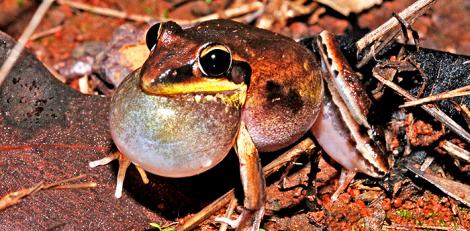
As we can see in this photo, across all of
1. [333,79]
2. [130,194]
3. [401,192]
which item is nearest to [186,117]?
[130,194]

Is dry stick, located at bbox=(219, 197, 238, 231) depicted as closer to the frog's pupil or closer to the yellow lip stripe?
the yellow lip stripe

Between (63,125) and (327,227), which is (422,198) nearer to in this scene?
(327,227)

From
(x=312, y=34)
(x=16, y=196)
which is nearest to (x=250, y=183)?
(x=16, y=196)

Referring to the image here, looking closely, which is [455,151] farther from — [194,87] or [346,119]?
[194,87]

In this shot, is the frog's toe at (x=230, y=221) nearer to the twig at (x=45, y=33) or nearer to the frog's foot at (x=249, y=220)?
the frog's foot at (x=249, y=220)

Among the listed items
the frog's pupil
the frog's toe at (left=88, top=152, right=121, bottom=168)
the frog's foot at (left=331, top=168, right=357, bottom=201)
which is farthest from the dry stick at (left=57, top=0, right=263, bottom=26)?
the frog's pupil

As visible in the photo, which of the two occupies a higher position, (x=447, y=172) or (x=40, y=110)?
(x=40, y=110)

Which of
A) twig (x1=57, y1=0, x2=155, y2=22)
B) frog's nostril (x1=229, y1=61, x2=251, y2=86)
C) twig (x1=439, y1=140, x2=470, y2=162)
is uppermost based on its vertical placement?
frog's nostril (x1=229, y1=61, x2=251, y2=86)

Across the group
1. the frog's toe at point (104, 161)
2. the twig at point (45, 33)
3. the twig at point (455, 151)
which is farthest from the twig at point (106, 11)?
the twig at point (455, 151)
